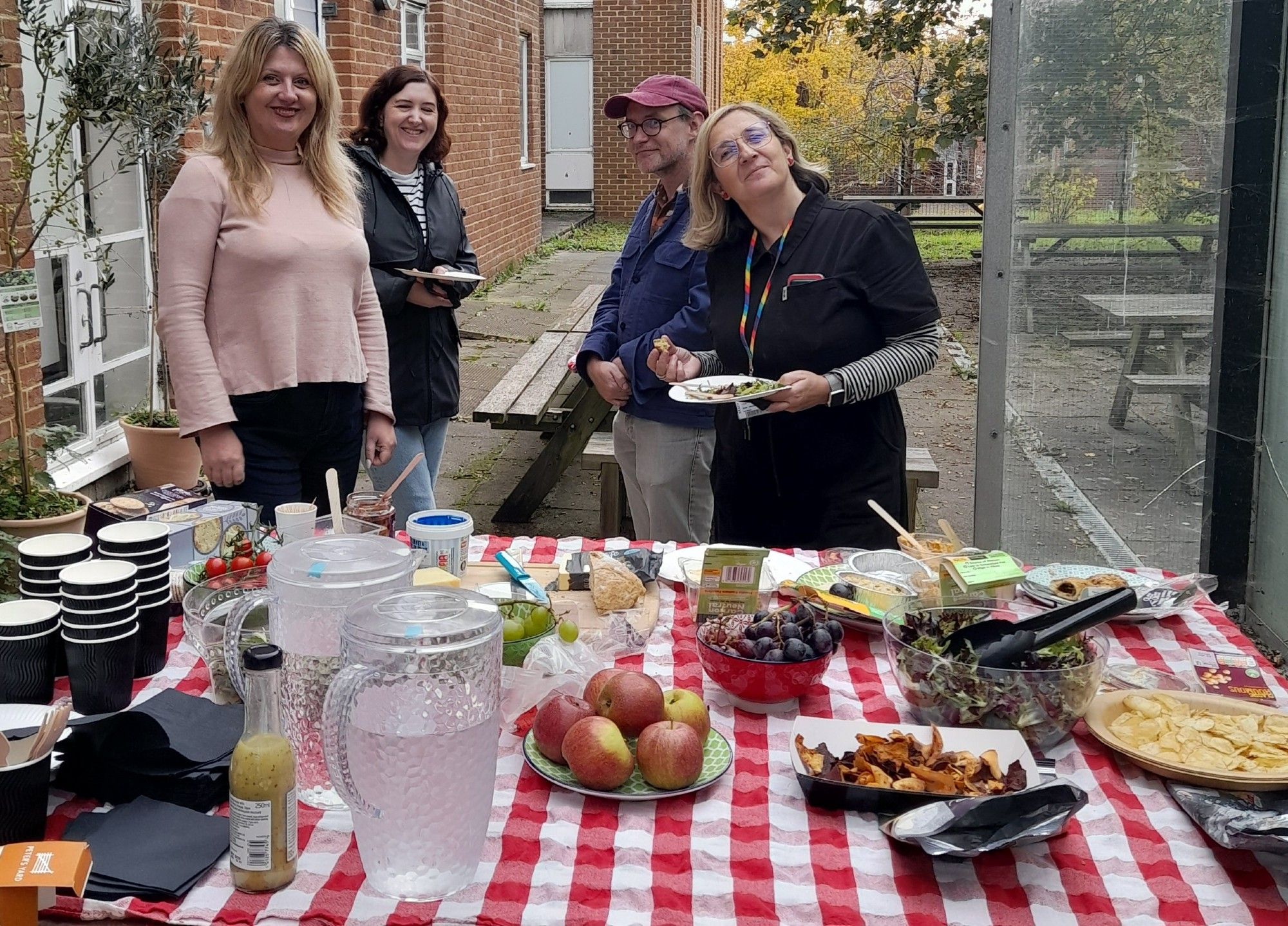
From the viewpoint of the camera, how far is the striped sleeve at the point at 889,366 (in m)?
3.02

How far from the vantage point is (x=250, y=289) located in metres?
3.03

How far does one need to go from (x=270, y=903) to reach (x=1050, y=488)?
3484 mm

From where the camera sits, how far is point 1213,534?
4.06 metres

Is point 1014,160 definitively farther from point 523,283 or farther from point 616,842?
point 523,283

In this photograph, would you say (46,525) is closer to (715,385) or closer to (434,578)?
(715,385)

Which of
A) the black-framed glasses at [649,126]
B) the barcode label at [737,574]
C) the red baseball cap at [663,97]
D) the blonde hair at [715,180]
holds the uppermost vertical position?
the red baseball cap at [663,97]

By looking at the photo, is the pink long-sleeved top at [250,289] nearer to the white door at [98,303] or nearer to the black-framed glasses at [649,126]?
the black-framed glasses at [649,126]

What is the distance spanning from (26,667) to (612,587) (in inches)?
41.0

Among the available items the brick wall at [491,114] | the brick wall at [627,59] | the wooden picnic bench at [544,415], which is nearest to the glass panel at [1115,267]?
the wooden picnic bench at [544,415]

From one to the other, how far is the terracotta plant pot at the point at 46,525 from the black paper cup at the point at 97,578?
6.66 ft

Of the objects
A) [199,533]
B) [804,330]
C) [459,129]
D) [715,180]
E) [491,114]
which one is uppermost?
[491,114]

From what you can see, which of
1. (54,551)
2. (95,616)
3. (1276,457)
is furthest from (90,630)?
(1276,457)

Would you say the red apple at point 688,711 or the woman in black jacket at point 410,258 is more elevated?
the woman in black jacket at point 410,258

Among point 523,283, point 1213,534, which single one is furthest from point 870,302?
point 523,283
